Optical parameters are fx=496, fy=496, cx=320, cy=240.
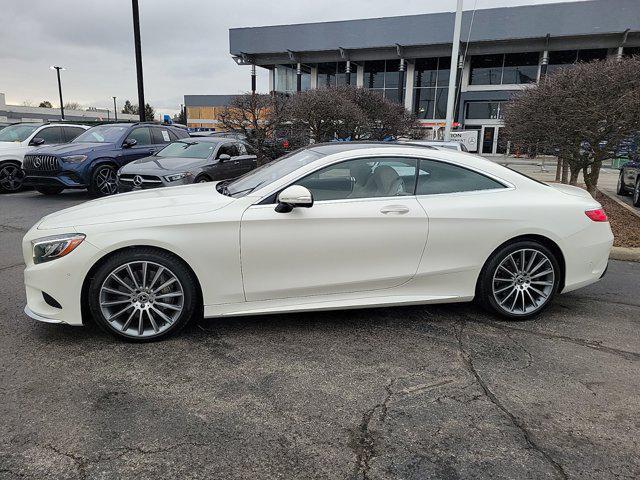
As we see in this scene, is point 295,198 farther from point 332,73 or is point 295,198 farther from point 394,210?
point 332,73

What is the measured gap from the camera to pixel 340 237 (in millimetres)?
3928

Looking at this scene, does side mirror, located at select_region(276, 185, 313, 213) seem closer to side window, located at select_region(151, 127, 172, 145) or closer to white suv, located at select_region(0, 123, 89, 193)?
side window, located at select_region(151, 127, 172, 145)

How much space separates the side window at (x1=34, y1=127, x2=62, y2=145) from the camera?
13.3 meters

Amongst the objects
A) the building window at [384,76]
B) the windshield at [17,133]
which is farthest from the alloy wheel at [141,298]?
the building window at [384,76]

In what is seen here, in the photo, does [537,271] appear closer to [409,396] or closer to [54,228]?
[409,396]

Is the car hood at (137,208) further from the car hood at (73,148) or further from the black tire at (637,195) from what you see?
the black tire at (637,195)

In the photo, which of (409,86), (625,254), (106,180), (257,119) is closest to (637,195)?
(625,254)

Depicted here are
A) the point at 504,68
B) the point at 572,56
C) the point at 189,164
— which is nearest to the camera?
the point at 189,164

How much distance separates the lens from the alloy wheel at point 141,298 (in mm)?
3705

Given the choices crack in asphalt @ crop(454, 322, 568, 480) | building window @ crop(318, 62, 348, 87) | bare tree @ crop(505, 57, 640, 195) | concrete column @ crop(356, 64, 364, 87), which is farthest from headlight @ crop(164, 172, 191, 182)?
building window @ crop(318, 62, 348, 87)

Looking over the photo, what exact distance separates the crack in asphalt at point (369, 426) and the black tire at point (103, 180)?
9.82m

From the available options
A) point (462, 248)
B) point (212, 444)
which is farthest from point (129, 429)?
point (462, 248)

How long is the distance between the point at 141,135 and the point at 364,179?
9.87 m

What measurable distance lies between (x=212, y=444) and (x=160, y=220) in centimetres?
176
